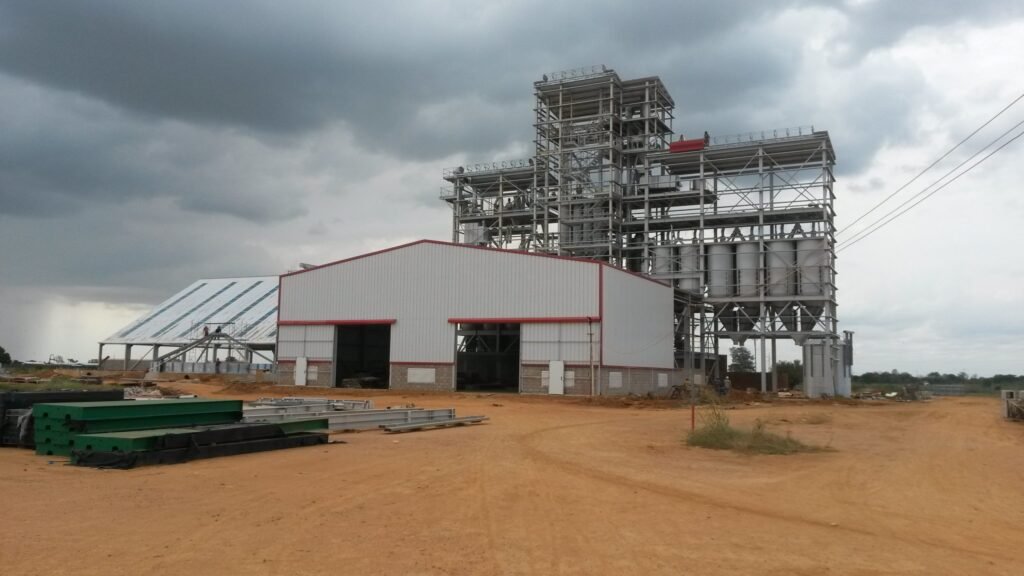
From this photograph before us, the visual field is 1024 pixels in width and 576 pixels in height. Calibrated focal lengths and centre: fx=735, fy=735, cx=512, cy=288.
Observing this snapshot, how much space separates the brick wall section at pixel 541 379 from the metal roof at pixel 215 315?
93.8 ft

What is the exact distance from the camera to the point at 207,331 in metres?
64.6

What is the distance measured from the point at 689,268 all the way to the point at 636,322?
19.3 m

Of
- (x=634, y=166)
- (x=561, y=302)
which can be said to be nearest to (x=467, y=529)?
(x=561, y=302)

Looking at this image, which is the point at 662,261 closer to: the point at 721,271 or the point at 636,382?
the point at 721,271

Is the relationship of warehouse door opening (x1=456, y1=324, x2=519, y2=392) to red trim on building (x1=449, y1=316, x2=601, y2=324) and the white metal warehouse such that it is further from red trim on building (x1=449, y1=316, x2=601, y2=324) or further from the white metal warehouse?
red trim on building (x1=449, y1=316, x2=601, y2=324)

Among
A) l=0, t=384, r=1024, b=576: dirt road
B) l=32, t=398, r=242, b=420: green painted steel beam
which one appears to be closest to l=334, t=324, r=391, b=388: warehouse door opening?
l=32, t=398, r=242, b=420: green painted steel beam

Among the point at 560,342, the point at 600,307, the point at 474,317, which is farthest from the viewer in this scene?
the point at 474,317

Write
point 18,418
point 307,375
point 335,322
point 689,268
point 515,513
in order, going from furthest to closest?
point 689,268 → point 307,375 → point 335,322 → point 18,418 → point 515,513

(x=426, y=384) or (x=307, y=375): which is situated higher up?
(x=307, y=375)

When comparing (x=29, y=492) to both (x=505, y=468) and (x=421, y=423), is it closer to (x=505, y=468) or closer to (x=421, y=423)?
(x=505, y=468)

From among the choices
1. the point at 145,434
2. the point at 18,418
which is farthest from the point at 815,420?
the point at 18,418

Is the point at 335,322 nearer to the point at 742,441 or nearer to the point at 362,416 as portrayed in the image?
the point at 362,416

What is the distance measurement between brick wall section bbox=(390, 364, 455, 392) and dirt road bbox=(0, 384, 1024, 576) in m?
26.4

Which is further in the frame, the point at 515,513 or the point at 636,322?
the point at 636,322
